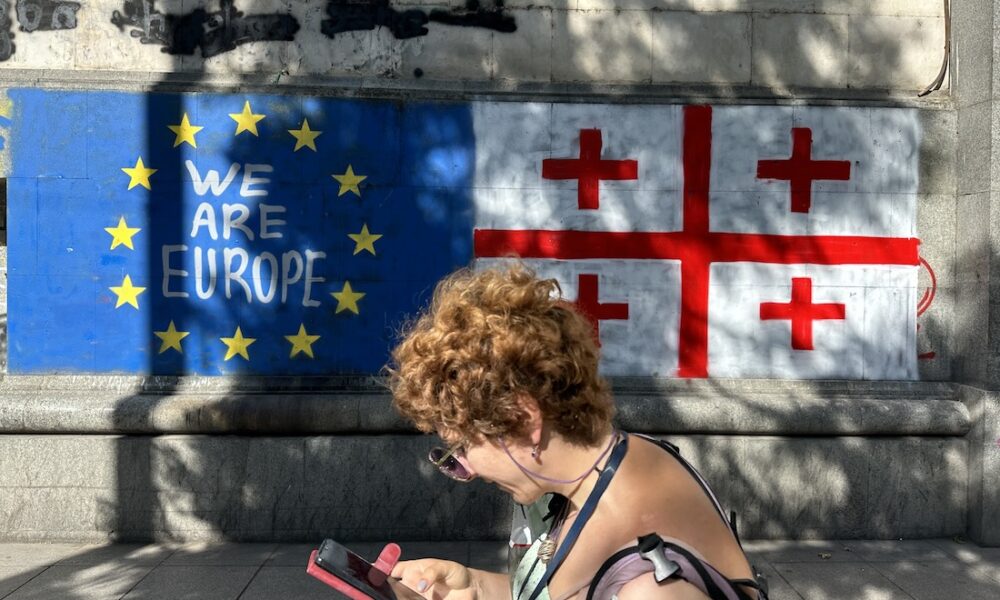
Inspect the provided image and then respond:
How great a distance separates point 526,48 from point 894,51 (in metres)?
2.42

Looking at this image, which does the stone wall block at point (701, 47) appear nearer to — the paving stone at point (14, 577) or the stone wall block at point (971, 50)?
the stone wall block at point (971, 50)

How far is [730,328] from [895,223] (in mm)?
1291

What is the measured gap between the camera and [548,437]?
189 centimetres

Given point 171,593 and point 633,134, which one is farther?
point 633,134

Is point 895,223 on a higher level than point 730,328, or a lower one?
higher

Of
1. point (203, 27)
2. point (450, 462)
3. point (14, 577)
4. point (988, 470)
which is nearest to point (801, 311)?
point (988, 470)

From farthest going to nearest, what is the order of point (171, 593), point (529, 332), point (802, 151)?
1. point (802, 151)
2. point (171, 593)
3. point (529, 332)

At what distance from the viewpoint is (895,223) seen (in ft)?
20.6

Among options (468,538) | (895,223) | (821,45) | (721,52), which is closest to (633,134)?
(721,52)

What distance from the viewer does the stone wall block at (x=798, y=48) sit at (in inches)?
246

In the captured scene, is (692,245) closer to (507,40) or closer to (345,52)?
(507,40)

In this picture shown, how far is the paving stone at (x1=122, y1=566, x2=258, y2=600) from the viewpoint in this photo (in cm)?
497

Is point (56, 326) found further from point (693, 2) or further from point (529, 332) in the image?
point (529, 332)

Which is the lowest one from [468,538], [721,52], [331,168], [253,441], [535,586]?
[468,538]
